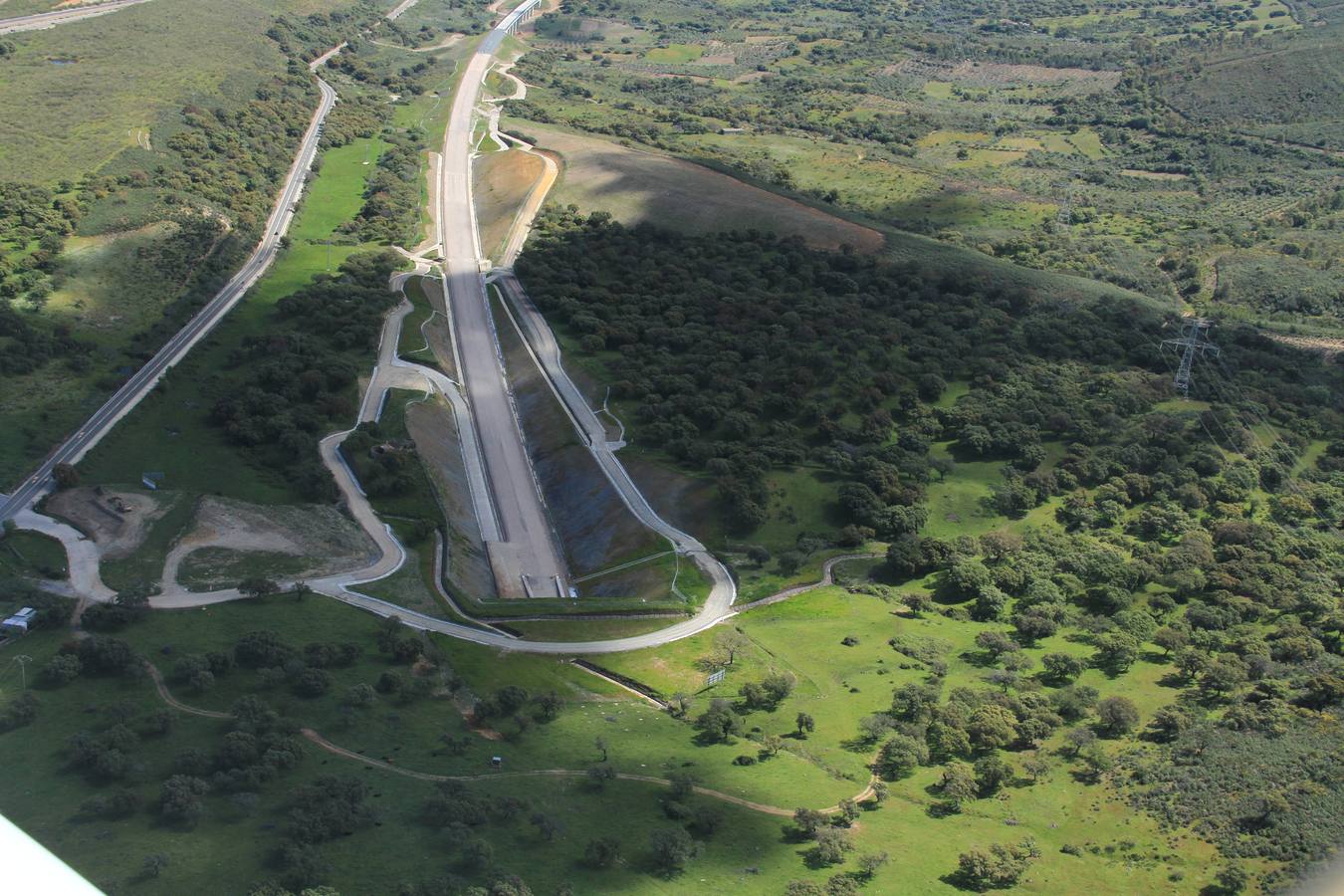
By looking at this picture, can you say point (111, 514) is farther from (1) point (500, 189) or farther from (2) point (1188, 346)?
(2) point (1188, 346)

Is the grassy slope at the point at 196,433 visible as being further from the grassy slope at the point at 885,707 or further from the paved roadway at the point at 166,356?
the grassy slope at the point at 885,707

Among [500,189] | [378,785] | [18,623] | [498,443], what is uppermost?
[500,189]

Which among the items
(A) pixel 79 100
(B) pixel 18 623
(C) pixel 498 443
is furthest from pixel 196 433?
(A) pixel 79 100

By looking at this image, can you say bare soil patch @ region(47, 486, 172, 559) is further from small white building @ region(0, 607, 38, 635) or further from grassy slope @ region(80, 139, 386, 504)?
small white building @ region(0, 607, 38, 635)

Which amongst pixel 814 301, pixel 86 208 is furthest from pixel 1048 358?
pixel 86 208

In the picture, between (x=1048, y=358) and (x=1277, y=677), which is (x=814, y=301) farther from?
(x=1277, y=677)

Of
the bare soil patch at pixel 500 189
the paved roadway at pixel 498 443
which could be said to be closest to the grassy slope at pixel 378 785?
the paved roadway at pixel 498 443

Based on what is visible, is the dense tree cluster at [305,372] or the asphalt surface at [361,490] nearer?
the asphalt surface at [361,490]
